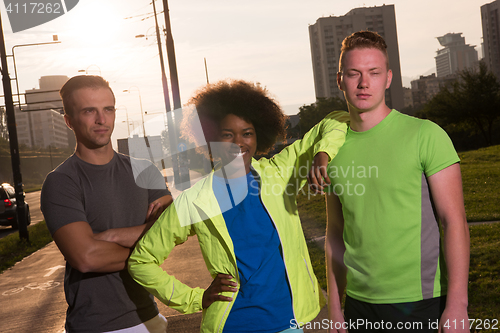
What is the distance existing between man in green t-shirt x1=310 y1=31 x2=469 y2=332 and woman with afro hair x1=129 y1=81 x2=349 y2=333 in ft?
0.58

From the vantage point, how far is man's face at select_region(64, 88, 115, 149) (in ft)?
7.92

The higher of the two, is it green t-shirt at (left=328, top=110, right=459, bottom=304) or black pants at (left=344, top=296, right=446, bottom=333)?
green t-shirt at (left=328, top=110, right=459, bottom=304)

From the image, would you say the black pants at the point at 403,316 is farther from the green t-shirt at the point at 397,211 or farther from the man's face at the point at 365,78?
the man's face at the point at 365,78

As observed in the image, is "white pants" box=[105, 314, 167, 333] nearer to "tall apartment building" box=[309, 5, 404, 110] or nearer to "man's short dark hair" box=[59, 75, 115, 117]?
"man's short dark hair" box=[59, 75, 115, 117]

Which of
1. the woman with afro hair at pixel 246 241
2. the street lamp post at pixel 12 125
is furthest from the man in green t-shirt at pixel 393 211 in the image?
the street lamp post at pixel 12 125

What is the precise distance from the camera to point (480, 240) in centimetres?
696

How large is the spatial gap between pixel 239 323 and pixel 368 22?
154 meters

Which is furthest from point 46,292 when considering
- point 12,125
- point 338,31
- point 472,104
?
point 338,31

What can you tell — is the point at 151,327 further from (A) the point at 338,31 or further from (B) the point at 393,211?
(A) the point at 338,31

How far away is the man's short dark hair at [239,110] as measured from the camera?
265 cm

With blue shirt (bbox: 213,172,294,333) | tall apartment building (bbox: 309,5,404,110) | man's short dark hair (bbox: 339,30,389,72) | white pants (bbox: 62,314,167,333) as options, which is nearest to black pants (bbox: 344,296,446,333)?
blue shirt (bbox: 213,172,294,333)

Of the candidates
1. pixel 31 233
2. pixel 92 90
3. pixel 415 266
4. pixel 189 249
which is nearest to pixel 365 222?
pixel 415 266

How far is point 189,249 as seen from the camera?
9578 mm

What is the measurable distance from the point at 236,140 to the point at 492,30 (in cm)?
16464
